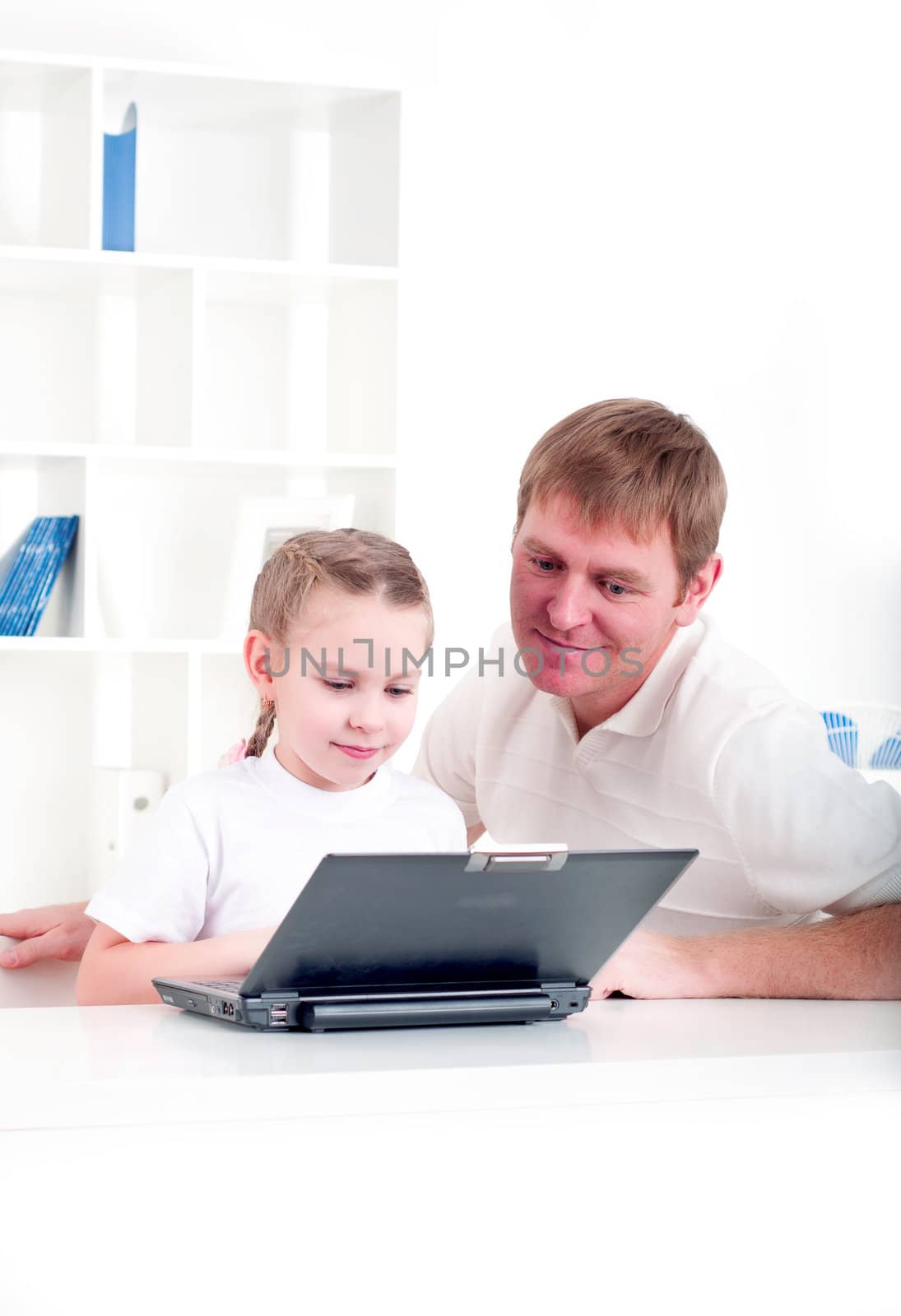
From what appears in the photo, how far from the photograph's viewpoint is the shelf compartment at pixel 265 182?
278 centimetres

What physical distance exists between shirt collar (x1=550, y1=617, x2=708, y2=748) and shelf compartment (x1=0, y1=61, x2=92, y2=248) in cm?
157

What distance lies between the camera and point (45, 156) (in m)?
2.76

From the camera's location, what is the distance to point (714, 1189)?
0.73m

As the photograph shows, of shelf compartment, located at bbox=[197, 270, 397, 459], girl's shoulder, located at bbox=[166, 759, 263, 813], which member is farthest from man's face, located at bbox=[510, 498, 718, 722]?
shelf compartment, located at bbox=[197, 270, 397, 459]

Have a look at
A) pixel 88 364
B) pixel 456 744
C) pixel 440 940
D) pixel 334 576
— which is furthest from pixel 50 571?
pixel 440 940

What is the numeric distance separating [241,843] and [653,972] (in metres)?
0.37

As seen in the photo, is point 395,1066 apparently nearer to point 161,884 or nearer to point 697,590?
point 161,884

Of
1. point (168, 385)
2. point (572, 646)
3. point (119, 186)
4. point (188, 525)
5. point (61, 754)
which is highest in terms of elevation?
point (119, 186)

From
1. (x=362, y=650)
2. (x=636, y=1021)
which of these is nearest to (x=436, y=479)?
(x=362, y=650)

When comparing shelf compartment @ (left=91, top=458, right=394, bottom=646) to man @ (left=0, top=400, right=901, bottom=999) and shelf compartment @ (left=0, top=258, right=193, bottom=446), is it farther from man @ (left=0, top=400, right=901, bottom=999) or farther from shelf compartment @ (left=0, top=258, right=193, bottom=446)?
man @ (left=0, top=400, right=901, bottom=999)

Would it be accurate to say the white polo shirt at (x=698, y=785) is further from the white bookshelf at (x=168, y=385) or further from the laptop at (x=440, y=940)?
the white bookshelf at (x=168, y=385)

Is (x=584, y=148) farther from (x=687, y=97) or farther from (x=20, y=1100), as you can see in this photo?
(x=20, y=1100)

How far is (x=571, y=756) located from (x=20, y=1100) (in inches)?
41.9

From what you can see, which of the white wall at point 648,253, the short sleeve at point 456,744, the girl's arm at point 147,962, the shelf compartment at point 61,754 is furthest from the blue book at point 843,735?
the girl's arm at point 147,962
